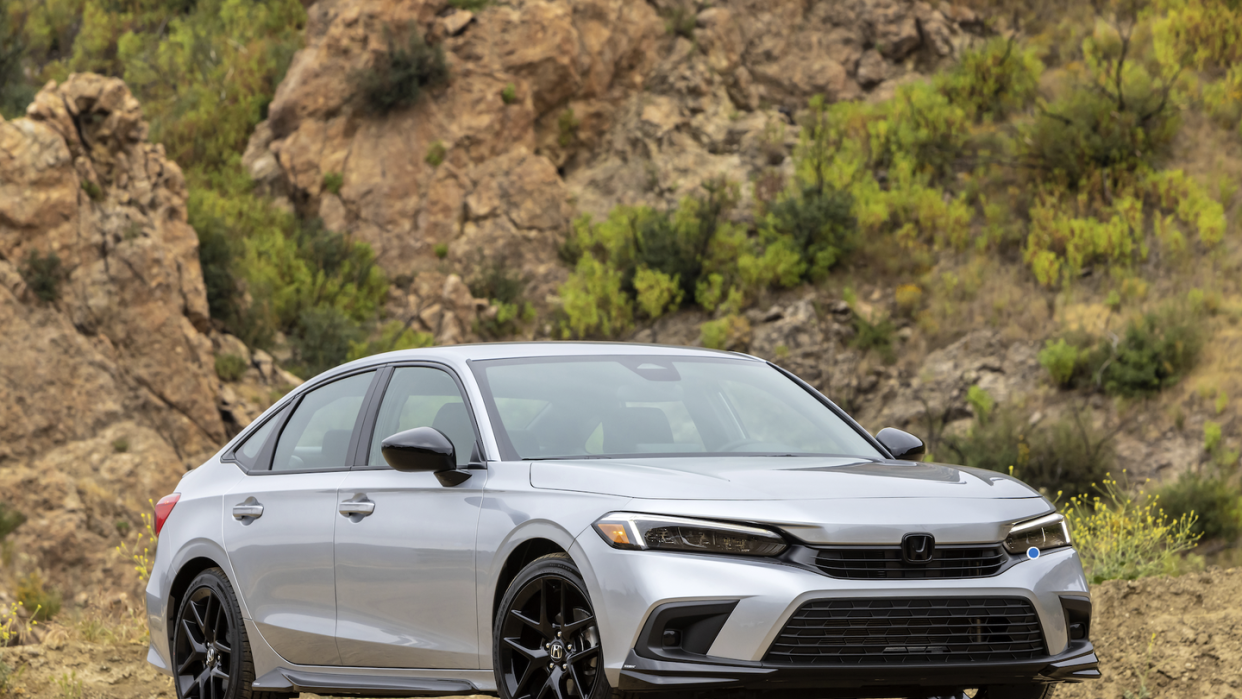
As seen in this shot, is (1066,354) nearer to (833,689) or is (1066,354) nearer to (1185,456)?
(1185,456)

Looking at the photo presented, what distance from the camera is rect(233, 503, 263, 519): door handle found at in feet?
18.8

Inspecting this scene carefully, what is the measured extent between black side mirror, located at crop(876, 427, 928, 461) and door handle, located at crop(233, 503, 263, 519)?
112 inches

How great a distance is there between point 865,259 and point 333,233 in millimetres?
9758

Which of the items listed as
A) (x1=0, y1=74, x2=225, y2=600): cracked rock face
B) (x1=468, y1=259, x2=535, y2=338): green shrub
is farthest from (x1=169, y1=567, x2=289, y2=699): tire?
(x1=468, y1=259, x2=535, y2=338): green shrub

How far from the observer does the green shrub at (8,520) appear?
43.8 ft

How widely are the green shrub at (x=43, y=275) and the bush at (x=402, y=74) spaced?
984cm

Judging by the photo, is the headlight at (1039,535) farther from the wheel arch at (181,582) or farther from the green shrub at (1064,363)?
the green shrub at (1064,363)

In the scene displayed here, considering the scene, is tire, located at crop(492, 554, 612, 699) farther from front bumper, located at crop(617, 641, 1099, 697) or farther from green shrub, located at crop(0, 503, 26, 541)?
green shrub, located at crop(0, 503, 26, 541)

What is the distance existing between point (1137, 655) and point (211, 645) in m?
4.71

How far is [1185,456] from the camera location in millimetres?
15844

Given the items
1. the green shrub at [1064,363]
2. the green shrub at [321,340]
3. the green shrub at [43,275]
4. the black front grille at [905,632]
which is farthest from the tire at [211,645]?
the green shrub at [1064,363]

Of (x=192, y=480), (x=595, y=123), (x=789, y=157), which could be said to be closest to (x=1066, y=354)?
(x=789, y=157)

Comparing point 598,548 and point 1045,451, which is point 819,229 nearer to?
point 1045,451

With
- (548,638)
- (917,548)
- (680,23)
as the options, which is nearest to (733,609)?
(917,548)
